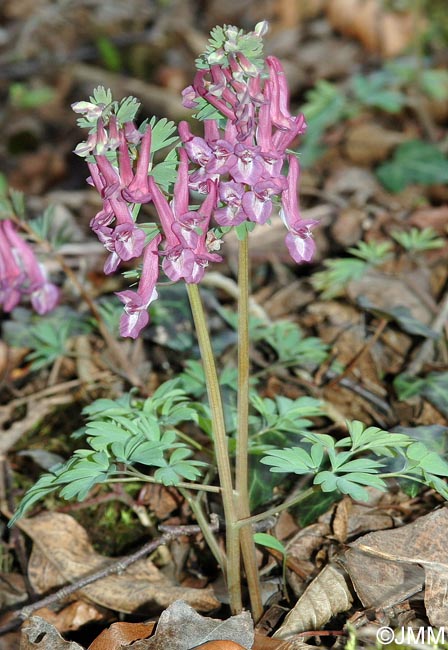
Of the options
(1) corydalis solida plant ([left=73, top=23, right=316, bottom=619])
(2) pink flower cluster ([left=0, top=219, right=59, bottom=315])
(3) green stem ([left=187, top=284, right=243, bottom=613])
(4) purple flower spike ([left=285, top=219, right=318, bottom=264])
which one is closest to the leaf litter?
(3) green stem ([left=187, top=284, right=243, bottom=613])

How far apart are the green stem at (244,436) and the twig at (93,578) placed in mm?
300

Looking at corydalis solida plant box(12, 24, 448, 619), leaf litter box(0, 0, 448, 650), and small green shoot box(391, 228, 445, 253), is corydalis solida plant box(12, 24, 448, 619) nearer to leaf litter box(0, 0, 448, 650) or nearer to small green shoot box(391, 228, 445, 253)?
leaf litter box(0, 0, 448, 650)

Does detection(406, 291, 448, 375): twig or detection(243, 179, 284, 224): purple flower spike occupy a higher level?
detection(243, 179, 284, 224): purple flower spike

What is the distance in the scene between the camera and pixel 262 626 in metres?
2.60

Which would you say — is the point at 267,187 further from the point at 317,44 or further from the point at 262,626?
the point at 317,44

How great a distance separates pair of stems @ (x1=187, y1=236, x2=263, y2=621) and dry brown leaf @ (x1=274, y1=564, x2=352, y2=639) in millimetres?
153

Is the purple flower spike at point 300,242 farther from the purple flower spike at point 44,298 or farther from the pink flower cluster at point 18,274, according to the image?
the purple flower spike at point 44,298

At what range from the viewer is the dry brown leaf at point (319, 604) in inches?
98.6

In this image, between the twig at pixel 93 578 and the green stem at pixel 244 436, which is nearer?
the green stem at pixel 244 436

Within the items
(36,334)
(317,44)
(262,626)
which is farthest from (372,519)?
(317,44)

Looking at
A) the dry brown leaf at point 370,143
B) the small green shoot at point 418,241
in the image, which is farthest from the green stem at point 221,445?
the dry brown leaf at point 370,143

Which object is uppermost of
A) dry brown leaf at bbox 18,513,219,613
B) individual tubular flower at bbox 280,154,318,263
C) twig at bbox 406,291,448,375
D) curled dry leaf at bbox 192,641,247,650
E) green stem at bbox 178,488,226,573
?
individual tubular flower at bbox 280,154,318,263

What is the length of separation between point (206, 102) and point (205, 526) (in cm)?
144

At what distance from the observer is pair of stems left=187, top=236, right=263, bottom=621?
2.24m
